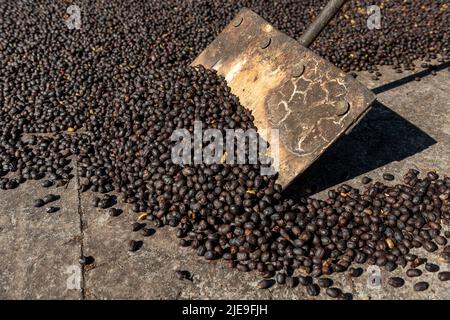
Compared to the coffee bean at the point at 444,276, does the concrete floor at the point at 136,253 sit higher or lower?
higher

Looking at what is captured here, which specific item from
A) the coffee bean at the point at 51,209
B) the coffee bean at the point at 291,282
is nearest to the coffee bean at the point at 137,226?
the coffee bean at the point at 51,209

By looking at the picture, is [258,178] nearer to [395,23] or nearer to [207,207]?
[207,207]

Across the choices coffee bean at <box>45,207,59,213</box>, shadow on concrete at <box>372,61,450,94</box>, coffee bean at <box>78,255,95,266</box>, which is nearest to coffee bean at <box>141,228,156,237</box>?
coffee bean at <box>78,255,95,266</box>

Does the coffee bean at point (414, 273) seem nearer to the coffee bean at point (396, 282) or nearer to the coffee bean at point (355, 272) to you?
the coffee bean at point (396, 282)

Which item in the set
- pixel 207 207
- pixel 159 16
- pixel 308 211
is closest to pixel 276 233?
pixel 308 211

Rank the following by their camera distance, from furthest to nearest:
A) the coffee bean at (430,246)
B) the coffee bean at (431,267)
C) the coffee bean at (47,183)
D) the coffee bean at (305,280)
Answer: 1. the coffee bean at (47,183)
2. the coffee bean at (430,246)
3. the coffee bean at (431,267)
4. the coffee bean at (305,280)

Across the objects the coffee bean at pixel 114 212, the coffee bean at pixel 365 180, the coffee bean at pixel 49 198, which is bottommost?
the coffee bean at pixel 114 212
